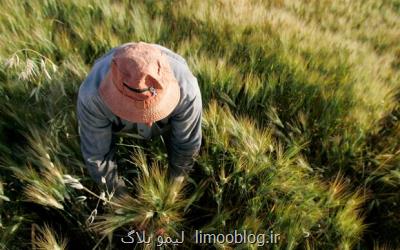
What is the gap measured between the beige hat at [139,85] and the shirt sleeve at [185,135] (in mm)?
171

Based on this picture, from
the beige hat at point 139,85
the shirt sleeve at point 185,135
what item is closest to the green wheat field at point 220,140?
the shirt sleeve at point 185,135

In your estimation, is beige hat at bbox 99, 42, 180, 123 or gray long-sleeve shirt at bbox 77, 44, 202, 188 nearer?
beige hat at bbox 99, 42, 180, 123

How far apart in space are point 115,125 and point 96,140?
14cm

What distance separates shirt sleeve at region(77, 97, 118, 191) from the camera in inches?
46.6

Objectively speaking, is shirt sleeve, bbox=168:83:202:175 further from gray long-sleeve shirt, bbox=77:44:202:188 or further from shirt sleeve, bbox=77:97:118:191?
shirt sleeve, bbox=77:97:118:191

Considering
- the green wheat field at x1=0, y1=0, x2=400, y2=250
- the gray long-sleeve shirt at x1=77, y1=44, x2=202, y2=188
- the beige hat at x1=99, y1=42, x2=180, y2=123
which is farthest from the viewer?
the green wheat field at x1=0, y1=0, x2=400, y2=250

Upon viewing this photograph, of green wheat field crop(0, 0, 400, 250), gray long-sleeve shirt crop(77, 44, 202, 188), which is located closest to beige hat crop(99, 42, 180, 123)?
Answer: gray long-sleeve shirt crop(77, 44, 202, 188)

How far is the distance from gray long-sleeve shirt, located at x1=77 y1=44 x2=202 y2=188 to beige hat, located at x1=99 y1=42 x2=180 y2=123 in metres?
0.12

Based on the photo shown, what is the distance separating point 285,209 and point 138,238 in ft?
1.88

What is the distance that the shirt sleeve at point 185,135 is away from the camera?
1.27 m

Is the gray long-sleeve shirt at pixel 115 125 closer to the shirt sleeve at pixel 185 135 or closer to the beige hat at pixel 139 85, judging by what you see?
the shirt sleeve at pixel 185 135

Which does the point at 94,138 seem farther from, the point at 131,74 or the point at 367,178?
the point at 367,178

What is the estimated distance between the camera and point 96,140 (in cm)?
128

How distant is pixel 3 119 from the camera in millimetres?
1670
